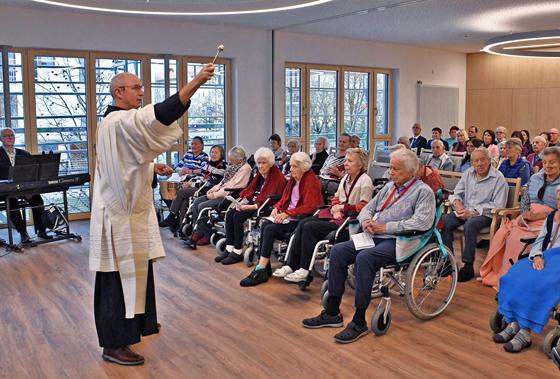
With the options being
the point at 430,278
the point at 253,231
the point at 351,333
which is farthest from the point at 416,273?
the point at 253,231

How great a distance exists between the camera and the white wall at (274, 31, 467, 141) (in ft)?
32.4

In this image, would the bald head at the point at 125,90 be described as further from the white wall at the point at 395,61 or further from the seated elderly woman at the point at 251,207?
the white wall at the point at 395,61

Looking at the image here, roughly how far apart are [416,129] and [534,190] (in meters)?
6.12

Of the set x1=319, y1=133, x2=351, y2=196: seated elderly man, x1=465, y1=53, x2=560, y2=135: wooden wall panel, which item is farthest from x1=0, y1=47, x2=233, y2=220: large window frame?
x1=465, y1=53, x2=560, y2=135: wooden wall panel

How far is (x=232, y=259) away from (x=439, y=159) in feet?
10.3

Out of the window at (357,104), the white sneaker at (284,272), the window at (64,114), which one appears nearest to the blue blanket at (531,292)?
the white sneaker at (284,272)

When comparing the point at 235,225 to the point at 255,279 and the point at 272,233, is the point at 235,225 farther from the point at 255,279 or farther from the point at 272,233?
the point at 255,279

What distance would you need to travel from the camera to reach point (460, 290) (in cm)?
468

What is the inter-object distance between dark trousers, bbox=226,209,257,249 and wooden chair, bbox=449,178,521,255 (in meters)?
1.91

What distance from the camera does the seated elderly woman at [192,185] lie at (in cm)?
672

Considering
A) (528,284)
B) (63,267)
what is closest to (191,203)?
(63,267)

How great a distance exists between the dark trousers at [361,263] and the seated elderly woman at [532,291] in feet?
2.36

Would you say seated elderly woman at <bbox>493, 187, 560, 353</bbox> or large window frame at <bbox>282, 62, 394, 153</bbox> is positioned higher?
large window frame at <bbox>282, 62, 394, 153</bbox>

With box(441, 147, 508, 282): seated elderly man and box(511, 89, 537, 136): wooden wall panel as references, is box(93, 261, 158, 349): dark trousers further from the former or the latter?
box(511, 89, 537, 136): wooden wall panel
